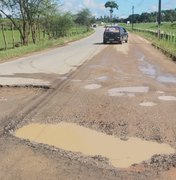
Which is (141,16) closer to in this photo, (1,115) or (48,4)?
(48,4)

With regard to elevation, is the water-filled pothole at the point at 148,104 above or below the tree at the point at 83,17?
above

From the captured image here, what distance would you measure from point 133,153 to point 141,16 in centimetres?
19203

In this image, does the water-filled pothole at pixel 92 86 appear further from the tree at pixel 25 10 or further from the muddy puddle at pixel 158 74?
the tree at pixel 25 10

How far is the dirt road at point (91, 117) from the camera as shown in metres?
5.73

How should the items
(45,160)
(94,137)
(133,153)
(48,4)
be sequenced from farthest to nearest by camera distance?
1. (48,4)
2. (94,137)
3. (133,153)
4. (45,160)

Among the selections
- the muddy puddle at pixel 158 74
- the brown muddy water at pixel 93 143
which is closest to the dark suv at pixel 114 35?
the muddy puddle at pixel 158 74

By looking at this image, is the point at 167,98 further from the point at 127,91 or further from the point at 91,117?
the point at 91,117

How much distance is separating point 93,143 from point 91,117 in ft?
6.06

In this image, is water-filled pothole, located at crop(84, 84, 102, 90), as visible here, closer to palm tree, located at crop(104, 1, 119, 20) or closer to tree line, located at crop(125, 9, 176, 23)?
tree line, located at crop(125, 9, 176, 23)

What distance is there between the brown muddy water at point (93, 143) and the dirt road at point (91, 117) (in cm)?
10

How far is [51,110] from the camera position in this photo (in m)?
9.66

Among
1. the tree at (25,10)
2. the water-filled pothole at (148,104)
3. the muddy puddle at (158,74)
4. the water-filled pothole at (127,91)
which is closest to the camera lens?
the water-filled pothole at (148,104)

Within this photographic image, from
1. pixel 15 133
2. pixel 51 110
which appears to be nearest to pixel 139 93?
pixel 51 110

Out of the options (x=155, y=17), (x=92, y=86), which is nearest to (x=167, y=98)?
(x=92, y=86)
